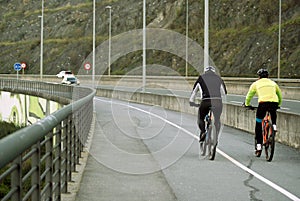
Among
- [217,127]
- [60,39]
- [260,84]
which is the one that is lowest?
[217,127]

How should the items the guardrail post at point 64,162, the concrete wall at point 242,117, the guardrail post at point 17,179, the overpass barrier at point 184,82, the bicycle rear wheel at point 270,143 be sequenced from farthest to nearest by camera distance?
the overpass barrier at point 184,82 → the concrete wall at point 242,117 → the bicycle rear wheel at point 270,143 → the guardrail post at point 64,162 → the guardrail post at point 17,179

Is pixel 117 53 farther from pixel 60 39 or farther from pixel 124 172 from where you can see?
pixel 124 172

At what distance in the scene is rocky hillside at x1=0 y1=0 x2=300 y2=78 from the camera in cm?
6531

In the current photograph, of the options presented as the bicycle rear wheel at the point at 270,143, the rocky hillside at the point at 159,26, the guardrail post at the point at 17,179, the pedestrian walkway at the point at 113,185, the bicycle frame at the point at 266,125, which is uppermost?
the rocky hillside at the point at 159,26

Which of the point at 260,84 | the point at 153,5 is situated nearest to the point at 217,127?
the point at 260,84

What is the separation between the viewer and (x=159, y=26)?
89.0 m

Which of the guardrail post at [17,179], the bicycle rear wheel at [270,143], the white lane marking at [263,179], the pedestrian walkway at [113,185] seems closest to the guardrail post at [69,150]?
the pedestrian walkway at [113,185]

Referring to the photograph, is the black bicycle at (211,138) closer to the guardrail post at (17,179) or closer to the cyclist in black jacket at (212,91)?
the cyclist in black jacket at (212,91)

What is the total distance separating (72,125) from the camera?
10.2m

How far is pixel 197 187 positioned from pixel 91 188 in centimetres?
158

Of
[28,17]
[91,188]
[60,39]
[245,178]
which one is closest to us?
[91,188]

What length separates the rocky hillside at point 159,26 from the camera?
214ft

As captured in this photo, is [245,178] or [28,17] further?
[28,17]

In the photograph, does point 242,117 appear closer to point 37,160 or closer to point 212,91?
point 212,91
